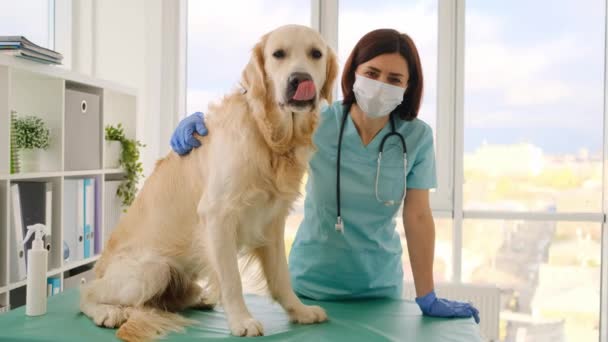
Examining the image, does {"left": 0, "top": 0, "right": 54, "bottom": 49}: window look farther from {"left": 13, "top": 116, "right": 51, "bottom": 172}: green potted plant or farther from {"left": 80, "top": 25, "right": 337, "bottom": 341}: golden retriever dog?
{"left": 80, "top": 25, "right": 337, "bottom": 341}: golden retriever dog

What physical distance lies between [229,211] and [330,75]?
47 centimetres

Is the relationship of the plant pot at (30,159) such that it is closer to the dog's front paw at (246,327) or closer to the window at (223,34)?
the window at (223,34)

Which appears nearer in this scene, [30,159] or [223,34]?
[30,159]

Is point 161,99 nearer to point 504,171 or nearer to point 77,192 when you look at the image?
point 77,192

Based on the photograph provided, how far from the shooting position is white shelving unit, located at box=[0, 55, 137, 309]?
1.99m

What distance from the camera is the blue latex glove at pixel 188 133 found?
1562mm

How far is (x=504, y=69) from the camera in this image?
3.23 metres

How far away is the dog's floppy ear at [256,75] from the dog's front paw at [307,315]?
0.57 meters

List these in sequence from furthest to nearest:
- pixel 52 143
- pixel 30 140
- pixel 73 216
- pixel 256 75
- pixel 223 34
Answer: pixel 223 34 < pixel 73 216 < pixel 52 143 < pixel 30 140 < pixel 256 75

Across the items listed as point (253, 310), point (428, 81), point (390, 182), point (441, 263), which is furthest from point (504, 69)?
point (253, 310)

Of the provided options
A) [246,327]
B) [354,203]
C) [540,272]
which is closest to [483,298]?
[540,272]

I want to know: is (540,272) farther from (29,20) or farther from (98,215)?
(29,20)

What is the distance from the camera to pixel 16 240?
6.91 ft

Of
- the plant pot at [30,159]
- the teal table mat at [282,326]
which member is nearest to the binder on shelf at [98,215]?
the plant pot at [30,159]
